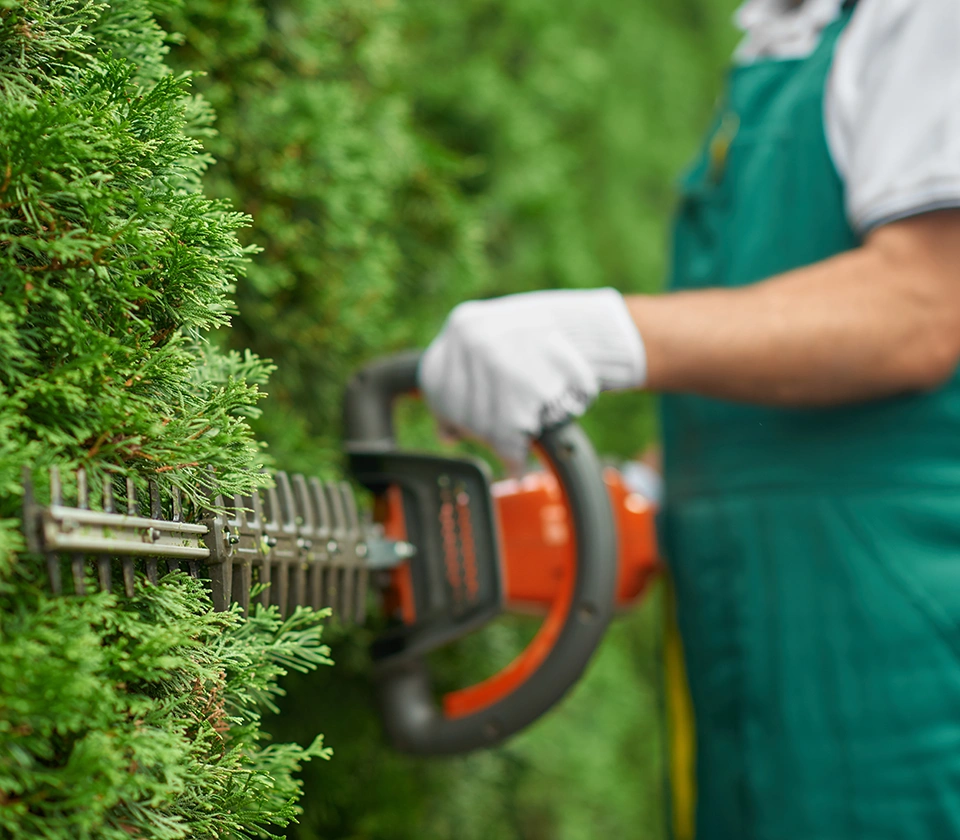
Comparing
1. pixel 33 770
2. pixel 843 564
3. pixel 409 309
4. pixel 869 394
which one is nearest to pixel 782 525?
pixel 843 564

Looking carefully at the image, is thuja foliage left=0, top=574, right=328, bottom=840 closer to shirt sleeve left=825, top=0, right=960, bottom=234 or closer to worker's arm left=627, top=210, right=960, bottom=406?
worker's arm left=627, top=210, right=960, bottom=406

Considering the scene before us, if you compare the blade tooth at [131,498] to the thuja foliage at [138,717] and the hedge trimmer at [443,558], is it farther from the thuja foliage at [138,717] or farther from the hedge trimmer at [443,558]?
the hedge trimmer at [443,558]

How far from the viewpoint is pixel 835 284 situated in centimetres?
73

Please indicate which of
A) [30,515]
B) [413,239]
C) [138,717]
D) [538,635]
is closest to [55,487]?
[30,515]

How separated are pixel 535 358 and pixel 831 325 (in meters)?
0.24

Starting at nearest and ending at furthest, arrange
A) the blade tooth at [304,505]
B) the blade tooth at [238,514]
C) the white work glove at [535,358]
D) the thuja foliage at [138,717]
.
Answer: the thuja foliage at [138,717]
the blade tooth at [238,514]
the blade tooth at [304,505]
the white work glove at [535,358]

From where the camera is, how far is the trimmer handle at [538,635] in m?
0.79

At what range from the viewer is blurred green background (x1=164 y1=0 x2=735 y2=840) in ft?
2.95

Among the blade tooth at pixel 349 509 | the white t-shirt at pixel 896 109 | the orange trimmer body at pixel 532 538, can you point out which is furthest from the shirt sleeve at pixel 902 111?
the blade tooth at pixel 349 509

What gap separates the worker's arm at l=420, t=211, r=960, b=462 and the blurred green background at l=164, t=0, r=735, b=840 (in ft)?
0.84

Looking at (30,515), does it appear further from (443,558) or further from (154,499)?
(443,558)

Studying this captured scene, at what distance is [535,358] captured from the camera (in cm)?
74

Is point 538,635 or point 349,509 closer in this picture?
point 349,509

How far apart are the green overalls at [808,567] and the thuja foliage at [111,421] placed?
0.54 meters
